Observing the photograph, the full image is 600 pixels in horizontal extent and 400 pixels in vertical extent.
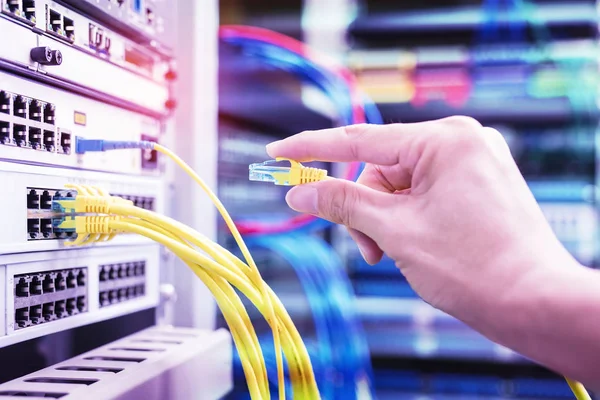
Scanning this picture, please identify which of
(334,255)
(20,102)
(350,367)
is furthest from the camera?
(334,255)

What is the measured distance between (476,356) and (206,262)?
1455 mm

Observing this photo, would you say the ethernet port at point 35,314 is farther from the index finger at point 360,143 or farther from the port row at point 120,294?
the index finger at point 360,143

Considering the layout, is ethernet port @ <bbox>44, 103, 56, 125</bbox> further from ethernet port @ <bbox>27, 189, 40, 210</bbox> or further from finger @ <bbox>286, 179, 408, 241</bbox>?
finger @ <bbox>286, 179, 408, 241</bbox>

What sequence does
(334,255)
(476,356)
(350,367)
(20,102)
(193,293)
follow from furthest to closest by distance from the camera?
(334,255) < (476,356) < (350,367) < (193,293) < (20,102)

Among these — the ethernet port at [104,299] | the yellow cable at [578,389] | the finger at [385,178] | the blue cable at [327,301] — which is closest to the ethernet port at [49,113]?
the ethernet port at [104,299]

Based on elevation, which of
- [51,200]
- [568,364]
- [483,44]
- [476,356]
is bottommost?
[476,356]

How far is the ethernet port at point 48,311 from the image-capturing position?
0.61 meters

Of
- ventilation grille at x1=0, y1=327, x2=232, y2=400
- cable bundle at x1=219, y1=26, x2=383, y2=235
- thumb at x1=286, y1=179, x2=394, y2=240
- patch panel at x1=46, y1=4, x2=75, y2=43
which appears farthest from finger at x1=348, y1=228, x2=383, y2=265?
cable bundle at x1=219, y1=26, x2=383, y2=235

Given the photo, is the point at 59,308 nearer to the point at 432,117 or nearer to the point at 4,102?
the point at 4,102

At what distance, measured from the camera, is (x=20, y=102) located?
0.58 m

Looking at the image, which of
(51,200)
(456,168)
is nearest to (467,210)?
(456,168)

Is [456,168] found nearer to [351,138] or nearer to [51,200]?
[351,138]

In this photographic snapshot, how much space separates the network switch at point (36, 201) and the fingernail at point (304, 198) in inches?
10.4

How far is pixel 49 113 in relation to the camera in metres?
0.62
